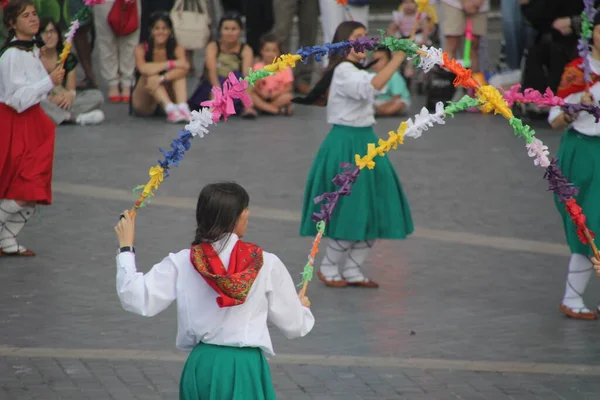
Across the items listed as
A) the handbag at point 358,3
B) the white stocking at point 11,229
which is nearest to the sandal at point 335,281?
the white stocking at point 11,229

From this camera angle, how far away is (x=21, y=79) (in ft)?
27.1

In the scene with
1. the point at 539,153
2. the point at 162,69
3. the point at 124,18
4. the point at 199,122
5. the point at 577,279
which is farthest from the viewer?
the point at 124,18

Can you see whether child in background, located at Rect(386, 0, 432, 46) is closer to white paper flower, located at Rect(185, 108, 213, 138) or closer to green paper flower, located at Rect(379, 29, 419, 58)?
green paper flower, located at Rect(379, 29, 419, 58)

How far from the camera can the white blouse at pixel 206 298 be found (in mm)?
4410

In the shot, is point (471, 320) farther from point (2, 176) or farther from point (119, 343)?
point (2, 176)

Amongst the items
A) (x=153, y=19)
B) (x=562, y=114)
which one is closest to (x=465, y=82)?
(x=562, y=114)

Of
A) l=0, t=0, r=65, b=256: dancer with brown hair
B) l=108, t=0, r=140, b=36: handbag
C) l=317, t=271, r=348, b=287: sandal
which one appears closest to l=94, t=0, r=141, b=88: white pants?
l=108, t=0, r=140, b=36: handbag

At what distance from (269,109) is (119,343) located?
7.63 m

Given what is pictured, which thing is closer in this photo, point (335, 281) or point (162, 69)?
point (335, 281)

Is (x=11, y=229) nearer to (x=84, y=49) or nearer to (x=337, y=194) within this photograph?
(x=337, y=194)

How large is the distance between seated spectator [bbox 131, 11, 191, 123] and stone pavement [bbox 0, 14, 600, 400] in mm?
852

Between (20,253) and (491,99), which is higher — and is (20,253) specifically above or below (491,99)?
below

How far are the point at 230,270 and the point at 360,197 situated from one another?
371cm

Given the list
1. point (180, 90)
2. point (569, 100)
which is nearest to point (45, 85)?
point (569, 100)
